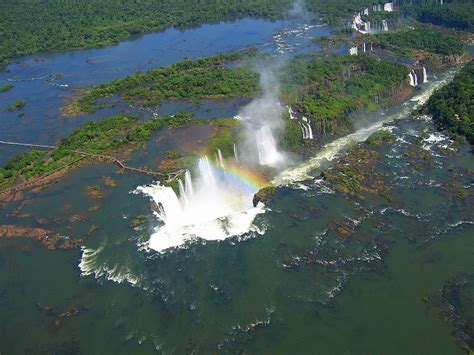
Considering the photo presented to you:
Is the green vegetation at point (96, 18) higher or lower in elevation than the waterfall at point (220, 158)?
higher

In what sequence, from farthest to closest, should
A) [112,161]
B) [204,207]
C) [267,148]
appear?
[267,148] → [112,161] → [204,207]

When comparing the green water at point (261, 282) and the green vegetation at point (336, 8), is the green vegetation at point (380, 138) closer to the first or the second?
the green water at point (261, 282)

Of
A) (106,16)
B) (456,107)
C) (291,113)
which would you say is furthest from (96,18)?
(456,107)

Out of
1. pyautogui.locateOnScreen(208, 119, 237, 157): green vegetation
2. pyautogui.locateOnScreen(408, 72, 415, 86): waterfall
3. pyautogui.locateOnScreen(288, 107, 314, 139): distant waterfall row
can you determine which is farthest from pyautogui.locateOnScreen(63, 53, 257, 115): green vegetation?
pyautogui.locateOnScreen(408, 72, 415, 86): waterfall

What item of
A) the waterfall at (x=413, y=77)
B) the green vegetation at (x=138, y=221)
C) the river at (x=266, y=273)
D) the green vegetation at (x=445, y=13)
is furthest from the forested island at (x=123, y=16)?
the green vegetation at (x=138, y=221)

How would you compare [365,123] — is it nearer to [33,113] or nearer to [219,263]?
[219,263]

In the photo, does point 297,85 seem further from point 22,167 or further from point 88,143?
point 22,167
